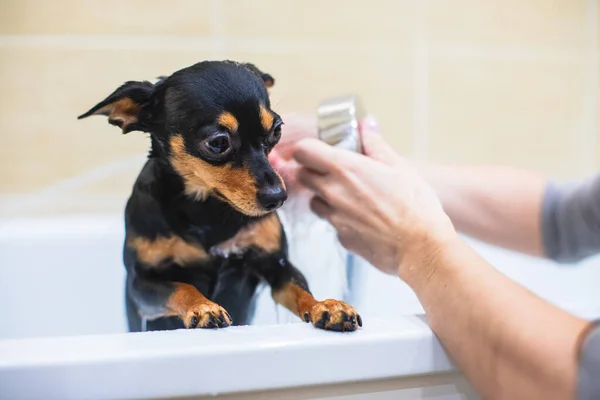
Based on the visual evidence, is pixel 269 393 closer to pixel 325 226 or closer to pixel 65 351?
pixel 65 351

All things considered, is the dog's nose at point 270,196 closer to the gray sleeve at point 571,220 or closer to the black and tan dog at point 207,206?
the black and tan dog at point 207,206

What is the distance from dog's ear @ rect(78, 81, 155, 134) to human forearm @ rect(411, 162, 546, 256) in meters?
0.45

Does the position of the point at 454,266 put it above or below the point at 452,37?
below

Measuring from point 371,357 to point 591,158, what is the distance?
120 centimetres

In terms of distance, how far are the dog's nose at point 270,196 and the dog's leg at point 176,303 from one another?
0.11 meters

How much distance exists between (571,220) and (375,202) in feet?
0.90

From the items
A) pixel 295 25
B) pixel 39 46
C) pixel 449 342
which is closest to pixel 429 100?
pixel 295 25

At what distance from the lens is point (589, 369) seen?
0.43 m

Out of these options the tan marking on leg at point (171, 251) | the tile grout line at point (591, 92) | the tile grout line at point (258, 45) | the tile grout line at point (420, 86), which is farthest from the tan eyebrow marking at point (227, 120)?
the tile grout line at point (591, 92)

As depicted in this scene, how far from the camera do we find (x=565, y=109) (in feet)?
4.83

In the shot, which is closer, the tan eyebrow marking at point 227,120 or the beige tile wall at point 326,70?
the tan eyebrow marking at point 227,120

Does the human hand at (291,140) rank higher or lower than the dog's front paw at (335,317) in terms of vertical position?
higher

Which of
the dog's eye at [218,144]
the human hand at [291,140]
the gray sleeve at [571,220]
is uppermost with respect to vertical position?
the dog's eye at [218,144]

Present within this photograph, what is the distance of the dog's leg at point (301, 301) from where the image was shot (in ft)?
1.83
